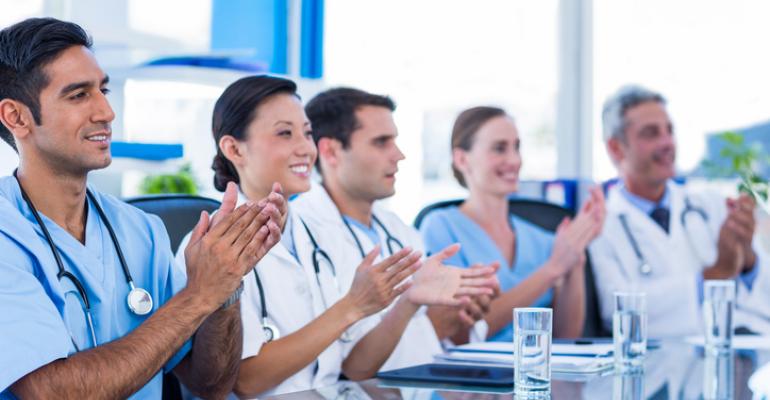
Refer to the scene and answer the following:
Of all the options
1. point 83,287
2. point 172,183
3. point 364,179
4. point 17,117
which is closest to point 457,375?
point 83,287

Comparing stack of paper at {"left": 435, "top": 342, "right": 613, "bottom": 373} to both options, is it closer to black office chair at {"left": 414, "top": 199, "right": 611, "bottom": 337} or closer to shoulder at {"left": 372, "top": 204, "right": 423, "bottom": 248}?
Answer: shoulder at {"left": 372, "top": 204, "right": 423, "bottom": 248}

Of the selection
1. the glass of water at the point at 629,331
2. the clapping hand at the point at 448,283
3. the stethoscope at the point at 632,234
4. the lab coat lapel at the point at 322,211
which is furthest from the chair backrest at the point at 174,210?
the stethoscope at the point at 632,234

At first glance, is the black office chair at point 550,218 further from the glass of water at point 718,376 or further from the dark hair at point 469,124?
the glass of water at point 718,376

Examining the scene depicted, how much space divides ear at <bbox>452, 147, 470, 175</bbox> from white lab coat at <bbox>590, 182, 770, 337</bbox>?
50 centimetres

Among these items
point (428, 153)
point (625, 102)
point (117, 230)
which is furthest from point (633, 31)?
point (117, 230)

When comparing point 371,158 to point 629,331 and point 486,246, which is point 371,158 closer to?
point 486,246

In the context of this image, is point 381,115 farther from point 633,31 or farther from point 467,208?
point 633,31

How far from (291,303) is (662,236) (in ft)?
5.54

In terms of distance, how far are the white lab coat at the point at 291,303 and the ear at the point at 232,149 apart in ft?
0.29

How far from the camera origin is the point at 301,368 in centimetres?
204

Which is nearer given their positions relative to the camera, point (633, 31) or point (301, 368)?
point (301, 368)

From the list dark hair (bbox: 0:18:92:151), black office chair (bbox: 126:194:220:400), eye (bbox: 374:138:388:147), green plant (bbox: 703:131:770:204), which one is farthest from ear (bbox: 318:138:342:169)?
green plant (bbox: 703:131:770:204)

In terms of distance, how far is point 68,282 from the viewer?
1.60 meters

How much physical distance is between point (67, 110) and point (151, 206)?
0.46 metres
